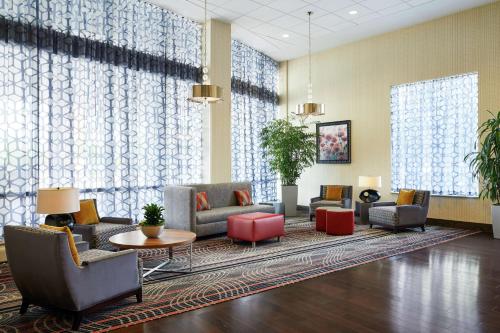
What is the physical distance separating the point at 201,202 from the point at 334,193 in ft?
11.9

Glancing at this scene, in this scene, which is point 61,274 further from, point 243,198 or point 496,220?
point 496,220

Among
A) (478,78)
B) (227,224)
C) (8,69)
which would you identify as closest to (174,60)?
(8,69)

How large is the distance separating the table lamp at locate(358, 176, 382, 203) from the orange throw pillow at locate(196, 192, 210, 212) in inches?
135

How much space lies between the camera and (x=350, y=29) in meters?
8.73

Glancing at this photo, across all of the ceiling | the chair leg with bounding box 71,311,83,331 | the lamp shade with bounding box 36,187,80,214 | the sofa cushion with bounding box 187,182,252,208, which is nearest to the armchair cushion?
the lamp shade with bounding box 36,187,80,214

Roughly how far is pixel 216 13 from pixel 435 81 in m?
4.86

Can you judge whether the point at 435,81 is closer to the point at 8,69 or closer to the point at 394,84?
the point at 394,84

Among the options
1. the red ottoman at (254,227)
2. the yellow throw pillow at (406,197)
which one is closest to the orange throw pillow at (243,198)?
the red ottoman at (254,227)

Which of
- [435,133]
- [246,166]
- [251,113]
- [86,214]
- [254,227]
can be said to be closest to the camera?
[86,214]

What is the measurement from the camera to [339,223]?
718 centimetres

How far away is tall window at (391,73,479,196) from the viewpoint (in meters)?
7.75

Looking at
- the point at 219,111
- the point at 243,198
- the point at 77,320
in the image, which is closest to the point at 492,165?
the point at 243,198

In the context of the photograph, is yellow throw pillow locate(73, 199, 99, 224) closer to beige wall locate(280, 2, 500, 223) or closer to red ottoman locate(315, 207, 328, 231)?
red ottoman locate(315, 207, 328, 231)

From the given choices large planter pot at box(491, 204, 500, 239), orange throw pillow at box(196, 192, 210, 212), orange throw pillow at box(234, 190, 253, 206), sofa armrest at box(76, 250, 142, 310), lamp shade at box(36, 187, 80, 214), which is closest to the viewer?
sofa armrest at box(76, 250, 142, 310)
